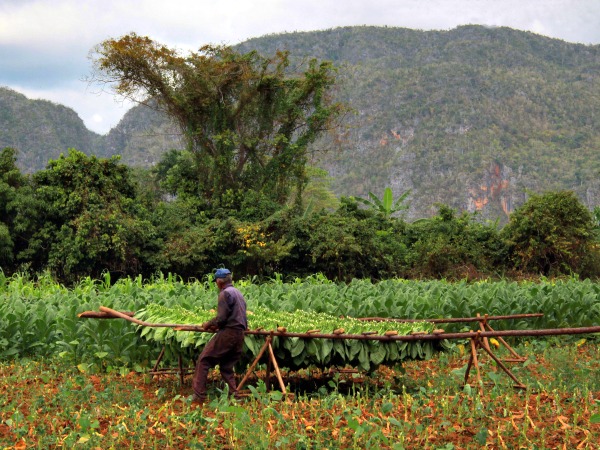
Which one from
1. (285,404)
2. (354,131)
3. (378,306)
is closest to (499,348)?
(378,306)

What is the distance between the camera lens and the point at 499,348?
11180mm

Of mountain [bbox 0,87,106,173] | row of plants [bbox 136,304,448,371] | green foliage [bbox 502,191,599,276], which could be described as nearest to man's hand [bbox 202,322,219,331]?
row of plants [bbox 136,304,448,371]

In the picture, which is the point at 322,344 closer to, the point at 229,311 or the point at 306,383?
the point at 229,311

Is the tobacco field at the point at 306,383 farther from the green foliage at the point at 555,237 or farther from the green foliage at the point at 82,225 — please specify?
the green foliage at the point at 555,237

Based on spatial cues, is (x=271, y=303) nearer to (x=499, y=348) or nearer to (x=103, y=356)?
(x=103, y=356)

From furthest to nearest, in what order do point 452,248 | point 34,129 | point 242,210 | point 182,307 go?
point 34,129 → point 242,210 → point 452,248 → point 182,307

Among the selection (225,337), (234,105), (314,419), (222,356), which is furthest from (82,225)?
(314,419)

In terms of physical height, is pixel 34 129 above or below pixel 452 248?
above

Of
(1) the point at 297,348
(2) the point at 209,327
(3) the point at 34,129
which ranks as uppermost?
(3) the point at 34,129

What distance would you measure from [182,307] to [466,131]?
73488 millimetres

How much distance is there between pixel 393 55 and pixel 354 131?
28.0 metres

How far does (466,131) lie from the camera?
79.4 meters

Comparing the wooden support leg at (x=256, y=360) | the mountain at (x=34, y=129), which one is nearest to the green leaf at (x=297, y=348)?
the wooden support leg at (x=256, y=360)

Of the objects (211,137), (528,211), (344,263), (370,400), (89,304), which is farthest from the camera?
(211,137)
